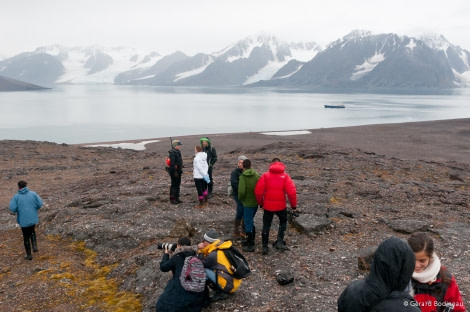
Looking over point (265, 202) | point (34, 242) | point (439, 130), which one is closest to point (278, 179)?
point (265, 202)

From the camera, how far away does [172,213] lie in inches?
561

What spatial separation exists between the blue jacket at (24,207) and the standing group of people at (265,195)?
5816 millimetres

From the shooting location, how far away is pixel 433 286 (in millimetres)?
4887

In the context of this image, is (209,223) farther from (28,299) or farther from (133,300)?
(28,299)

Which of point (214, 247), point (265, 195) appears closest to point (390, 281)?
point (214, 247)

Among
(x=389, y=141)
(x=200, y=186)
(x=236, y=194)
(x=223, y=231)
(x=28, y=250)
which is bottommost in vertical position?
(x=389, y=141)

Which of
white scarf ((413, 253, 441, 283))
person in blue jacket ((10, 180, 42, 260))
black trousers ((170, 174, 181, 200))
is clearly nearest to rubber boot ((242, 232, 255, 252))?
black trousers ((170, 174, 181, 200))

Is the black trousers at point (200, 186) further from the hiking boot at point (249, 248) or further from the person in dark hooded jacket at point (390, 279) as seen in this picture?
the person in dark hooded jacket at point (390, 279)

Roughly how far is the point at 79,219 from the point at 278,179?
8.77 meters

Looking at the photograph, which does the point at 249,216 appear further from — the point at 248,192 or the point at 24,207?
the point at 24,207

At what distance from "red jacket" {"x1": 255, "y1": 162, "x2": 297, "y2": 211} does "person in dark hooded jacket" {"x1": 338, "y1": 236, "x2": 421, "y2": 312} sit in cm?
524

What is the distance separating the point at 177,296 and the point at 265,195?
11.8 ft

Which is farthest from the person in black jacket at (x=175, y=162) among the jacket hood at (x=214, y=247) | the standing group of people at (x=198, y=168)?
the jacket hood at (x=214, y=247)

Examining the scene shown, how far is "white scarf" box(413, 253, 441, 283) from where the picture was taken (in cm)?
477
